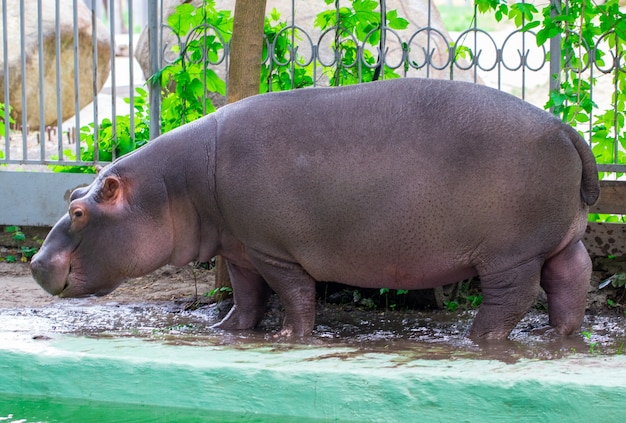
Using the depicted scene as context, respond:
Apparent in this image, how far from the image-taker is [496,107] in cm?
449

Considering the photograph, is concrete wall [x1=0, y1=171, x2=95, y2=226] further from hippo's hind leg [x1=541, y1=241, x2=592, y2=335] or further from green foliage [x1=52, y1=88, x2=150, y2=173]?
hippo's hind leg [x1=541, y1=241, x2=592, y2=335]

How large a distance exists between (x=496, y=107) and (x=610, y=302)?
1.69 metres

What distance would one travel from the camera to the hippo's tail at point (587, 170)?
452 centimetres

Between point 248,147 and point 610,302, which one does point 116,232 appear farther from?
point 610,302

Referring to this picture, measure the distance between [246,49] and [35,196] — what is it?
243cm

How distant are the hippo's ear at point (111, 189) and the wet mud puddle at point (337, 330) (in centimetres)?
66

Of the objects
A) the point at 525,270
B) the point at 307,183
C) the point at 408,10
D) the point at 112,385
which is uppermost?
the point at 408,10

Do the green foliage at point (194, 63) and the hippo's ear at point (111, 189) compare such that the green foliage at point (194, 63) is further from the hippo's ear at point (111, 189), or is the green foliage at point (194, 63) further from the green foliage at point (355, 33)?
the hippo's ear at point (111, 189)

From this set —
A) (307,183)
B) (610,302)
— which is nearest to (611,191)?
(610,302)

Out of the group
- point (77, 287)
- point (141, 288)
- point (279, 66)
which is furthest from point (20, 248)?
point (77, 287)

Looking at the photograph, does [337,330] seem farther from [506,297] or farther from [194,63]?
[194,63]

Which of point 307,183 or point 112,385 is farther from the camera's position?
point 307,183

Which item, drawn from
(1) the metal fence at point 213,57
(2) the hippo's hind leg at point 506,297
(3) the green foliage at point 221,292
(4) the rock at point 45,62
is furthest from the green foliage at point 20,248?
(4) the rock at point 45,62

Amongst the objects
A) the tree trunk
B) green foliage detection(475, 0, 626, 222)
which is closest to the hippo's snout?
the tree trunk
